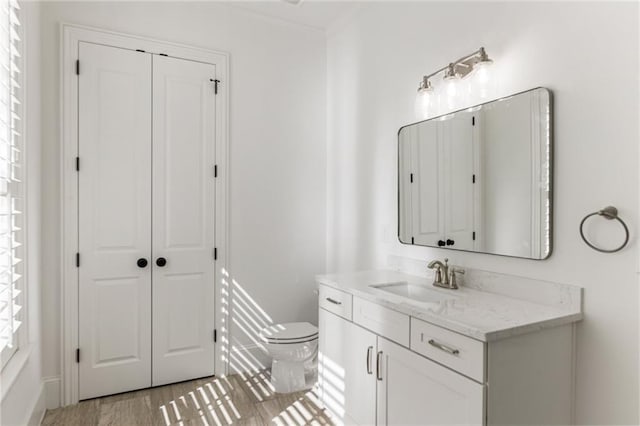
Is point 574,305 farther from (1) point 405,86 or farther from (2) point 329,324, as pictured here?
(1) point 405,86

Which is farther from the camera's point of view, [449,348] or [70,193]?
[70,193]

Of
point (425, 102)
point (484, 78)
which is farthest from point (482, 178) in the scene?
point (425, 102)

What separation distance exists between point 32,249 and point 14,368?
2.26 feet

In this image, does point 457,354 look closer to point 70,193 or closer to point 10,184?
point 10,184

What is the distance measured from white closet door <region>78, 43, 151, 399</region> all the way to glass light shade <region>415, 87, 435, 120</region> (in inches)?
73.7

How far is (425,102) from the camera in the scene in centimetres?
231

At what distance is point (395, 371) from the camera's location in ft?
5.89

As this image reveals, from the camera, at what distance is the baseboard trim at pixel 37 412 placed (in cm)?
207

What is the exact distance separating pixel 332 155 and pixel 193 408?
2.17m

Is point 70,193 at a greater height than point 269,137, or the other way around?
point 269,137

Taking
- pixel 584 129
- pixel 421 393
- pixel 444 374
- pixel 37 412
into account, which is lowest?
pixel 37 412

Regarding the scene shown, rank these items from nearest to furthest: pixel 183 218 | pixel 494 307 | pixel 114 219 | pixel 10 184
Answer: pixel 494 307 → pixel 10 184 → pixel 114 219 → pixel 183 218

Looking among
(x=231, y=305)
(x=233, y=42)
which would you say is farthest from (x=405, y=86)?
(x=231, y=305)

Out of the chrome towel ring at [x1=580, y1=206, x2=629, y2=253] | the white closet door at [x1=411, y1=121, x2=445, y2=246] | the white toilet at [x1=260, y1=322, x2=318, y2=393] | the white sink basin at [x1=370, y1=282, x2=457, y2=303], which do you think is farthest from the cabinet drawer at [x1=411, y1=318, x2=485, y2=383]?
the white toilet at [x1=260, y1=322, x2=318, y2=393]
